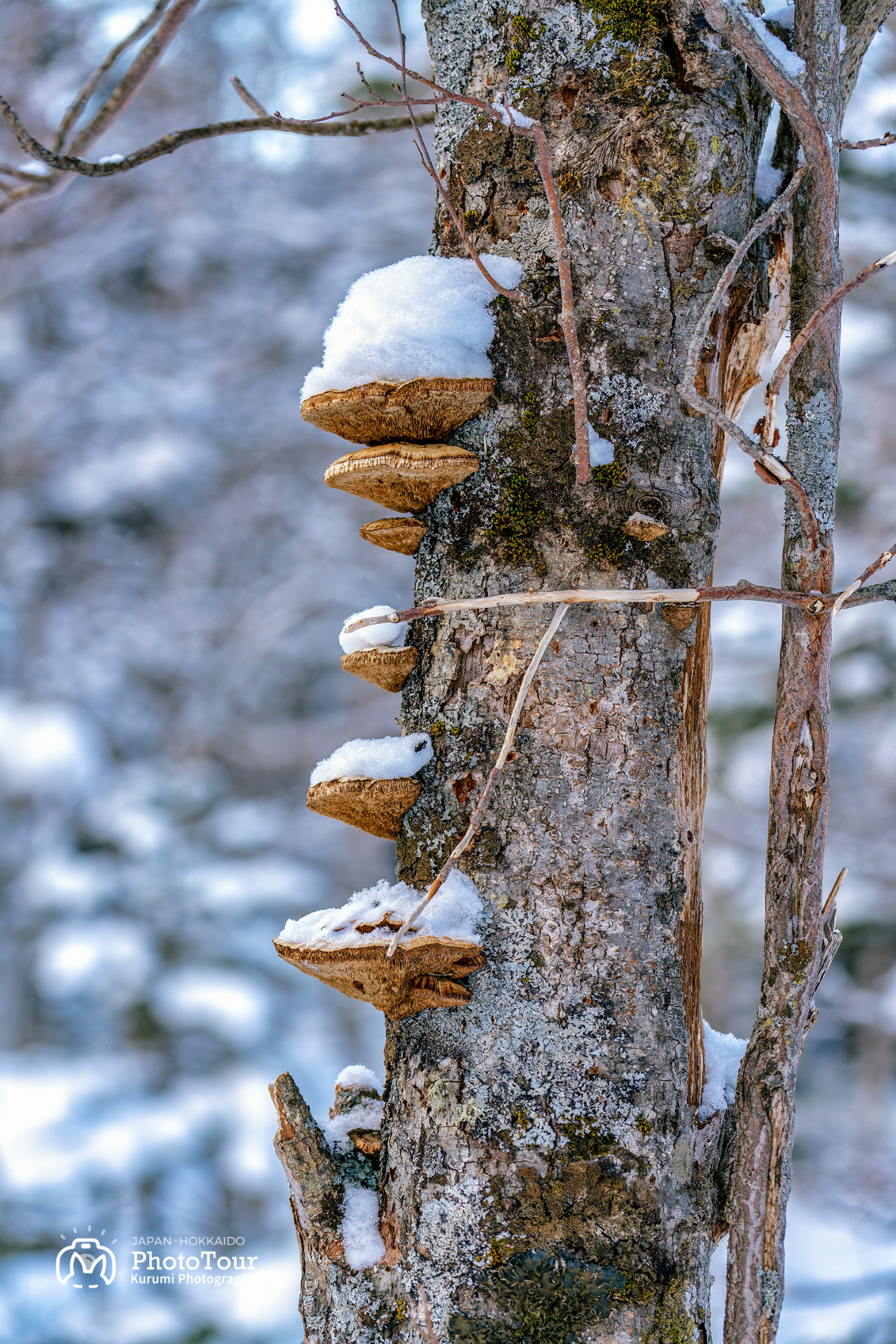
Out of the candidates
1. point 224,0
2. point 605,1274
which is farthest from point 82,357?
point 605,1274

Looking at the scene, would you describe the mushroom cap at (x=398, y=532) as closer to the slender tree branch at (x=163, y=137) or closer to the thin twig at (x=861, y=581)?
the thin twig at (x=861, y=581)

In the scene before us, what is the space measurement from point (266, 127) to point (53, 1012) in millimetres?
4540

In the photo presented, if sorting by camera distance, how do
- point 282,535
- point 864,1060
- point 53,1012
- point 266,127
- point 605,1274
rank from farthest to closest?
point 282,535
point 864,1060
point 53,1012
point 266,127
point 605,1274

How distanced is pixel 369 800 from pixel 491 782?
126 mm

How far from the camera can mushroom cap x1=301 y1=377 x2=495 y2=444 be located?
0.73m

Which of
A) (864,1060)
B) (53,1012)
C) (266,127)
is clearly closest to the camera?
(266,127)

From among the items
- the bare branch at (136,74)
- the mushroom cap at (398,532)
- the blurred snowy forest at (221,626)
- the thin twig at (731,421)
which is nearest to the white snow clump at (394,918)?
the mushroom cap at (398,532)

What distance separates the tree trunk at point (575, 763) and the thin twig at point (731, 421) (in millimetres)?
81

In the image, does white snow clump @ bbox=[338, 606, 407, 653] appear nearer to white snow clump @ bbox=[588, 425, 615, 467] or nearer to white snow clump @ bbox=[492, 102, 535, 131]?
white snow clump @ bbox=[588, 425, 615, 467]

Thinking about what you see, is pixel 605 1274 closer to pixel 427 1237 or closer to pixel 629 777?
pixel 427 1237

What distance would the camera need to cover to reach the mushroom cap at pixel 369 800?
2.47 ft

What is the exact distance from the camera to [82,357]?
16.6 feet

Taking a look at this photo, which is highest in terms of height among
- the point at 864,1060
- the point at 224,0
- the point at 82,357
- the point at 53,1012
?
the point at 224,0

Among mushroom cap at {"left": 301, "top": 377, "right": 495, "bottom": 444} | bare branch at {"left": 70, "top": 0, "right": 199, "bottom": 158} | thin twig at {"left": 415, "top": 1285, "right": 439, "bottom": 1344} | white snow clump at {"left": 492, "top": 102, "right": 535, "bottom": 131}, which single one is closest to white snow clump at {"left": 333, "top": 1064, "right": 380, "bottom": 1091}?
thin twig at {"left": 415, "top": 1285, "right": 439, "bottom": 1344}
